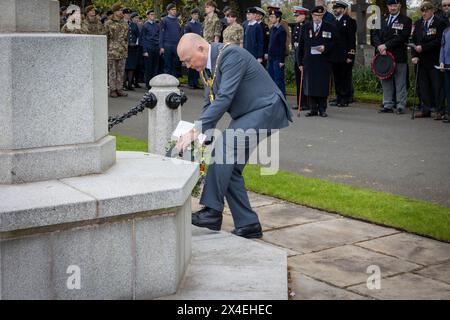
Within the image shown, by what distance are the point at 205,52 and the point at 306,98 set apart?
10694mm

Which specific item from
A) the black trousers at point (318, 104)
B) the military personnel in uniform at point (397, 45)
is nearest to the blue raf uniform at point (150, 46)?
the black trousers at point (318, 104)

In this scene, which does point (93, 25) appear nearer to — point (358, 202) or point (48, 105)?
point (358, 202)

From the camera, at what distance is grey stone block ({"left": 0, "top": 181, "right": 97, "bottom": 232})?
16.0ft

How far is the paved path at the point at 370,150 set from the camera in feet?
32.6

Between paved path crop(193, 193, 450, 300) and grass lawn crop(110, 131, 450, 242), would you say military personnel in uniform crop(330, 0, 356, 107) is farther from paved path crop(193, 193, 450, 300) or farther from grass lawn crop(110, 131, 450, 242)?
paved path crop(193, 193, 450, 300)

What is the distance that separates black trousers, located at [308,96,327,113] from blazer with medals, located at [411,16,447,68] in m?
1.89

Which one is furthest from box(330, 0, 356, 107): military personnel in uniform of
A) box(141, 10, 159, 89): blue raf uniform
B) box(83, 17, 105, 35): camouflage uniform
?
box(141, 10, 159, 89): blue raf uniform

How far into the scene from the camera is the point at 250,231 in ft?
24.2

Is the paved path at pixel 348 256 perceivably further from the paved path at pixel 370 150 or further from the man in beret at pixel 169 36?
the man in beret at pixel 169 36

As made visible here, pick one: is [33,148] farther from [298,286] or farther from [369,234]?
[369,234]

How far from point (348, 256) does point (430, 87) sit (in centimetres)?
958

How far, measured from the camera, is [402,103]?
16.6 meters

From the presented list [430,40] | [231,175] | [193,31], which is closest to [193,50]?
[231,175]

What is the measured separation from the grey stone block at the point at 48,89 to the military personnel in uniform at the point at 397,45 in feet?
37.0
